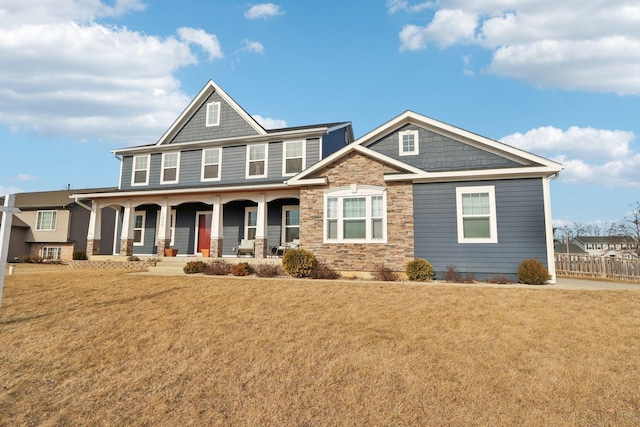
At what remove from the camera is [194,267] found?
48.5 ft

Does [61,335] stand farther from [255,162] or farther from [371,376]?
[255,162]

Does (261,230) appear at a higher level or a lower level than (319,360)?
higher

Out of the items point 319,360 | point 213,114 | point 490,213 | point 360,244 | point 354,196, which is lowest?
point 319,360

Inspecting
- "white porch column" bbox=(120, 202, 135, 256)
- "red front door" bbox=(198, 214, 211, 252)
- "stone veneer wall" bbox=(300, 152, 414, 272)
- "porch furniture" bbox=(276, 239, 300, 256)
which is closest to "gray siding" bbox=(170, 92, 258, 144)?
"red front door" bbox=(198, 214, 211, 252)

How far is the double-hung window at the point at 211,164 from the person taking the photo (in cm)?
1978

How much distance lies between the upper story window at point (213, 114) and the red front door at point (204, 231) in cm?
540

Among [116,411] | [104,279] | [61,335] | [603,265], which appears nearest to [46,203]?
[104,279]

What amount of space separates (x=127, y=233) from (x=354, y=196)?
501 inches

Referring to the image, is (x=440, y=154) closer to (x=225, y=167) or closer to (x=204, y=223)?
(x=225, y=167)

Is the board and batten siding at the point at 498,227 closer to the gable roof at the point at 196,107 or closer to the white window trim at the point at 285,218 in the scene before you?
the white window trim at the point at 285,218

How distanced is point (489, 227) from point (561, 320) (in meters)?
5.79

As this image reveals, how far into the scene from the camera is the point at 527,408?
14.3 ft

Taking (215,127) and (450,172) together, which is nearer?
(450,172)

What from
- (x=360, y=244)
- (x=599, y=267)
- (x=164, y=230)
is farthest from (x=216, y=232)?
(x=599, y=267)
